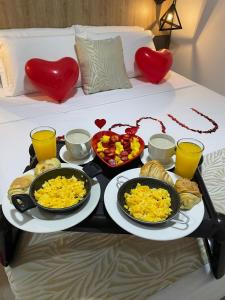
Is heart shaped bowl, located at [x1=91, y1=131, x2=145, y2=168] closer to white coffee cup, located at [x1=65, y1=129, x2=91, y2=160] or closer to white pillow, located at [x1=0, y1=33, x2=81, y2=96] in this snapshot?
white coffee cup, located at [x1=65, y1=129, x2=91, y2=160]

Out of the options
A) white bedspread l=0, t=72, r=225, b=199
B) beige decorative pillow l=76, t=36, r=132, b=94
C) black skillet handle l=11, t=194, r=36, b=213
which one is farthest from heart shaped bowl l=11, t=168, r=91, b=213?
beige decorative pillow l=76, t=36, r=132, b=94

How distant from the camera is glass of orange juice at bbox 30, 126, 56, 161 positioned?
3.63 ft

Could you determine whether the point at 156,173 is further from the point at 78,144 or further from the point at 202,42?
the point at 202,42

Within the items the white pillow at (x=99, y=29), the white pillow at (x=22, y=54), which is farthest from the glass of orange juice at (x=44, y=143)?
the white pillow at (x=99, y=29)

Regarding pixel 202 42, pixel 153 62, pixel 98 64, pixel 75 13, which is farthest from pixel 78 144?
pixel 202 42

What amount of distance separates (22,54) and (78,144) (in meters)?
1.24

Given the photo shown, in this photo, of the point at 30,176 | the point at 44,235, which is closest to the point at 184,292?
the point at 44,235

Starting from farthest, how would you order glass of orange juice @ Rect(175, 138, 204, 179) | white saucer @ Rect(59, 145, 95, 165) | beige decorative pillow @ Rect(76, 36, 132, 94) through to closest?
beige decorative pillow @ Rect(76, 36, 132, 94) < white saucer @ Rect(59, 145, 95, 165) < glass of orange juice @ Rect(175, 138, 204, 179)

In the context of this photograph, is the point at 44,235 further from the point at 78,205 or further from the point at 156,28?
the point at 156,28

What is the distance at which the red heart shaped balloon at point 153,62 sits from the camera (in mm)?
2328

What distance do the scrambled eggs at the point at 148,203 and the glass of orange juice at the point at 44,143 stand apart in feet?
1.31

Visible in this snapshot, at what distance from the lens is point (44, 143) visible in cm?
110

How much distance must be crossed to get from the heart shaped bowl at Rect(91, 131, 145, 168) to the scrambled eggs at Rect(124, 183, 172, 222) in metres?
0.21

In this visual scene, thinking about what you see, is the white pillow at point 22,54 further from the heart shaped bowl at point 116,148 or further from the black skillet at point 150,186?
the black skillet at point 150,186
